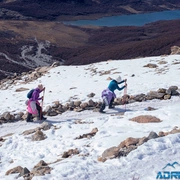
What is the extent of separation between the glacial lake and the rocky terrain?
380 cm

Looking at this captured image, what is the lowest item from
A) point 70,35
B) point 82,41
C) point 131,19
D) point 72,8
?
point 82,41

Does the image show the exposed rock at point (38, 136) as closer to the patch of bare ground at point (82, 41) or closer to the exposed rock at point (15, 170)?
the exposed rock at point (15, 170)

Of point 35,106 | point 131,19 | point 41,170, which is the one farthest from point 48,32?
point 41,170

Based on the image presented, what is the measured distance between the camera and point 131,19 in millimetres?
101188

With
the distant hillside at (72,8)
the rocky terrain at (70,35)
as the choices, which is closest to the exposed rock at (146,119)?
the rocky terrain at (70,35)

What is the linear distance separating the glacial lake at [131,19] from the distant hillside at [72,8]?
10.8 ft

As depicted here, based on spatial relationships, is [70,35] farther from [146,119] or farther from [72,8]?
[146,119]

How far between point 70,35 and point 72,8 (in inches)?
1379

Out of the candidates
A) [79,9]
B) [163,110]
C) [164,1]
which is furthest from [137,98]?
[164,1]

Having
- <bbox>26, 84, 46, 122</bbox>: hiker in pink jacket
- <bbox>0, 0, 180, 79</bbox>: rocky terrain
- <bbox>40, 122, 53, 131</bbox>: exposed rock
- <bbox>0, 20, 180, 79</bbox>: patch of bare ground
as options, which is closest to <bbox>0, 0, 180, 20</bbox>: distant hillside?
<bbox>0, 0, 180, 79</bbox>: rocky terrain

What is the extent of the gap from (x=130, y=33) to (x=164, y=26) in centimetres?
1079

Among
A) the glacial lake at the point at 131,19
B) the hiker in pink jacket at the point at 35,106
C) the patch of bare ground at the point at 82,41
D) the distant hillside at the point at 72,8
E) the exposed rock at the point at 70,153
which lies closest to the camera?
the exposed rock at the point at 70,153

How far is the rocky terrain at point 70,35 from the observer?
143ft

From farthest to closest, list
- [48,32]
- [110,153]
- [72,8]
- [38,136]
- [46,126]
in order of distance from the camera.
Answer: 1. [72,8]
2. [48,32]
3. [46,126]
4. [38,136]
5. [110,153]
